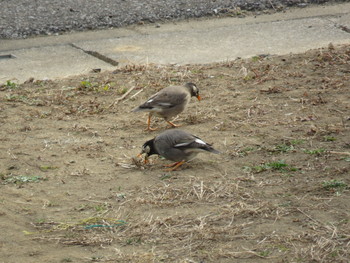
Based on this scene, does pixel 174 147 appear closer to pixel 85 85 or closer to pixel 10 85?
pixel 85 85

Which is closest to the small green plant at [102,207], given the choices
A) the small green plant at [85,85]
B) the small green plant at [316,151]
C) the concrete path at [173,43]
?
the small green plant at [316,151]

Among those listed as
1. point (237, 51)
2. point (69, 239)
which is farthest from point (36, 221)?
point (237, 51)

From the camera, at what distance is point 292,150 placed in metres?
6.37

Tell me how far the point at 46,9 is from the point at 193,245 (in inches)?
289

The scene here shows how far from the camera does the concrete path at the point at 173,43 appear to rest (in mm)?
9258

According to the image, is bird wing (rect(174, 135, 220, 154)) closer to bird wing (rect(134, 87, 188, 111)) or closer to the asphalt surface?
bird wing (rect(134, 87, 188, 111))

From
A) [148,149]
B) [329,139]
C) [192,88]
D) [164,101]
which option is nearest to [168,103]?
[164,101]

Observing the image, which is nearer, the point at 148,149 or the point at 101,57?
the point at 148,149

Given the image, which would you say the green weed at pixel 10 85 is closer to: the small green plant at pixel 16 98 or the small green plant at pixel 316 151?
the small green plant at pixel 16 98

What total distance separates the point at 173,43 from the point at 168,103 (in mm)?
2853

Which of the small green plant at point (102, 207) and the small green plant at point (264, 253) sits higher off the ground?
the small green plant at point (264, 253)

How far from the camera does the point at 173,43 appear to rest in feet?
32.8

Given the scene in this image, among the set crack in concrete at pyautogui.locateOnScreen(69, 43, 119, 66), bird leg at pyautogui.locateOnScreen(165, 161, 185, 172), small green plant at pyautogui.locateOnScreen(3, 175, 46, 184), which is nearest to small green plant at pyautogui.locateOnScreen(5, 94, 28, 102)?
crack in concrete at pyautogui.locateOnScreen(69, 43, 119, 66)

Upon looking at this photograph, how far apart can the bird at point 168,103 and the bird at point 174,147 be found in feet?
2.68
